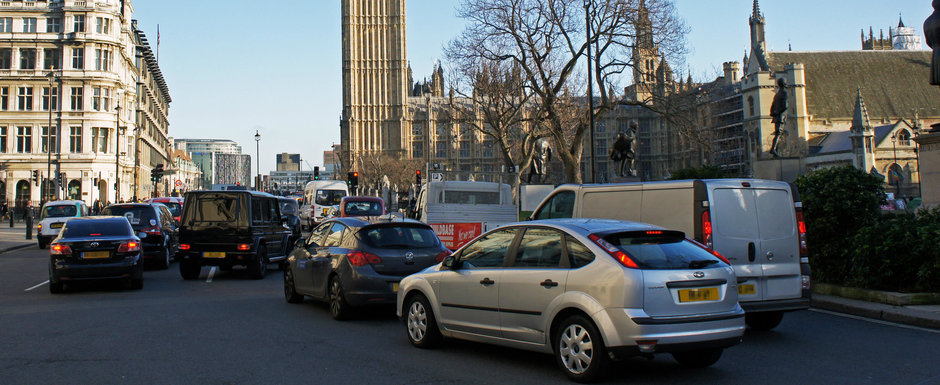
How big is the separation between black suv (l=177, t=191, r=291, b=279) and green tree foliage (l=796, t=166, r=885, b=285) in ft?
37.9

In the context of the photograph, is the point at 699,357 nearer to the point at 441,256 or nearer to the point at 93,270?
the point at 441,256

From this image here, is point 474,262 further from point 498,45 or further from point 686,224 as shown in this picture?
point 498,45

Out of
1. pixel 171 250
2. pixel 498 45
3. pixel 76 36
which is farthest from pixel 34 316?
pixel 76 36

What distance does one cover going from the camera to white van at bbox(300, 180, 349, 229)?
39438 mm

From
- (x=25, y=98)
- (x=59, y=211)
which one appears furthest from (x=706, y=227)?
(x=25, y=98)

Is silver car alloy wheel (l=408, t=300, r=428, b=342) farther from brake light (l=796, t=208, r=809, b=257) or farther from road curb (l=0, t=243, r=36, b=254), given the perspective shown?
road curb (l=0, t=243, r=36, b=254)

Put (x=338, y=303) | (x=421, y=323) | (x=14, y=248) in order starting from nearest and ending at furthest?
(x=421, y=323) → (x=338, y=303) → (x=14, y=248)

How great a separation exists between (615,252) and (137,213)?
56.4 feet

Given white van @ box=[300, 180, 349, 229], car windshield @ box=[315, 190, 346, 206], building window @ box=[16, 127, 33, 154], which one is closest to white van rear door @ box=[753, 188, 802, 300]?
white van @ box=[300, 180, 349, 229]

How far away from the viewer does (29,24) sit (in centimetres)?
6062

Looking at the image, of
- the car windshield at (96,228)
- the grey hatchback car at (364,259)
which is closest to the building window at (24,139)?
the car windshield at (96,228)

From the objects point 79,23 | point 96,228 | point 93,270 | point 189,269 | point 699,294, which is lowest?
point 189,269

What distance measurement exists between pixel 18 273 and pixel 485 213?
12157 mm

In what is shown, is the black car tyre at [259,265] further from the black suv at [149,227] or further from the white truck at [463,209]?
the white truck at [463,209]
